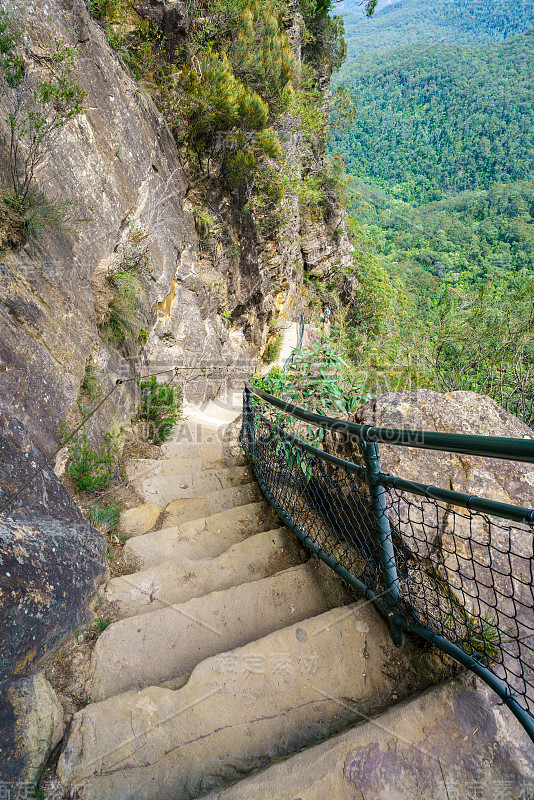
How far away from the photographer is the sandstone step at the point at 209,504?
9.84ft

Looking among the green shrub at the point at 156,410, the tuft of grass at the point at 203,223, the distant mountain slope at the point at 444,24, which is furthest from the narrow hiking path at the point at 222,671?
the distant mountain slope at the point at 444,24

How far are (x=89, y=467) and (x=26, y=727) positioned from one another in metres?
1.70

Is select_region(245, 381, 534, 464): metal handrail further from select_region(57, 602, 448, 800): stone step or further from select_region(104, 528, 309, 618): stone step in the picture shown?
select_region(104, 528, 309, 618): stone step

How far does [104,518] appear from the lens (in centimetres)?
269

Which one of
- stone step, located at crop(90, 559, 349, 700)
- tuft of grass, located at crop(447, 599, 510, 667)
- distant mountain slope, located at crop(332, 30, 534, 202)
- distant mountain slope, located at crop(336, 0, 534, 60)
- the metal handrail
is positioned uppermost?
distant mountain slope, located at crop(336, 0, 534, 60)

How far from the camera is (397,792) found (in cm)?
116

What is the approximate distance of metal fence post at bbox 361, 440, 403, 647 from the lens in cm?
146

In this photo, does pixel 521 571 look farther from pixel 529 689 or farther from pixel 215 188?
pixel 215 188

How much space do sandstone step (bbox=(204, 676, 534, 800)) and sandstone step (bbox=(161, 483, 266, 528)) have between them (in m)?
1.87

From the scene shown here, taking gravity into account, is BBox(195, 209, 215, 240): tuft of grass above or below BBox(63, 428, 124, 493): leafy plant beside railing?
above

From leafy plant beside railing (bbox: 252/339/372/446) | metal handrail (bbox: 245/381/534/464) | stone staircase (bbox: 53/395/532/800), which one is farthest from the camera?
leafy plant beside railing (bbox: 252/339/372/446)

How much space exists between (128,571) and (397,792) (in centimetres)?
175

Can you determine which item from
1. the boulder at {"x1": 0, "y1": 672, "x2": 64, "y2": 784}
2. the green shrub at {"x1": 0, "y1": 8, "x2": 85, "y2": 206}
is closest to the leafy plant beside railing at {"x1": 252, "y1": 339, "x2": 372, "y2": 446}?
the boulder at {"x1": 0, "y1": 672, "x2": 64, "y2": 784}

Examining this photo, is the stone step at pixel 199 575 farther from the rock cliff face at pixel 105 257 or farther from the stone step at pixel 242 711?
the rock cliff face at pixel 105 257
